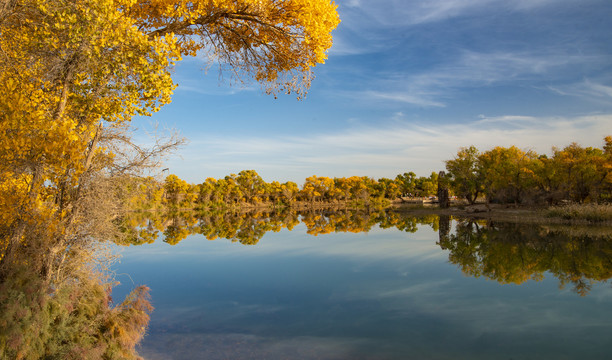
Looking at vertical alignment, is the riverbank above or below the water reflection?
above

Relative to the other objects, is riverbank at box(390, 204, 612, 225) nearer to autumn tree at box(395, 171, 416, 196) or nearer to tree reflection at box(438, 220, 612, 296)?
tree reflection at box(438, 220, 612, 296)

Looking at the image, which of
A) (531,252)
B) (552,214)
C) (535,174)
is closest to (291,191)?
(535,174)

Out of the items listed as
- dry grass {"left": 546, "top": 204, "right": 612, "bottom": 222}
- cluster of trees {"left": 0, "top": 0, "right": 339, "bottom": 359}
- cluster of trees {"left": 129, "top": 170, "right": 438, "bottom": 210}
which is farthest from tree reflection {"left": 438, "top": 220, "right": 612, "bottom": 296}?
cluster of trees {"left": 129, "top": 170, "right": 438, "bottom": 210}

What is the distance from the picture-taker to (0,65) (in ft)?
18.2

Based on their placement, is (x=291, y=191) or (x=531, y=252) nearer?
(x=531, y=252)

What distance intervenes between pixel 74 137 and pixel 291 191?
66418mm

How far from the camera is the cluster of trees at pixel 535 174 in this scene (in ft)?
99.4

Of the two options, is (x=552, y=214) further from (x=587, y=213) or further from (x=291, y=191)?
(x=291, y=191)

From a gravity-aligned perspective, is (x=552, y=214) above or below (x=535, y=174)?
below

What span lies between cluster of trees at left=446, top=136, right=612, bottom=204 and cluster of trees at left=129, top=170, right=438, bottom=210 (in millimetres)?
27653

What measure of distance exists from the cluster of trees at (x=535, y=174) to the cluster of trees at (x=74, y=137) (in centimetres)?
3383

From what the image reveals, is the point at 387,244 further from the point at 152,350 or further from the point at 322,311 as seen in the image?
the point at 152,350

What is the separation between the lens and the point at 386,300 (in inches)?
386

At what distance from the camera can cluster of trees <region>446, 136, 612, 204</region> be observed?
30297 mm
